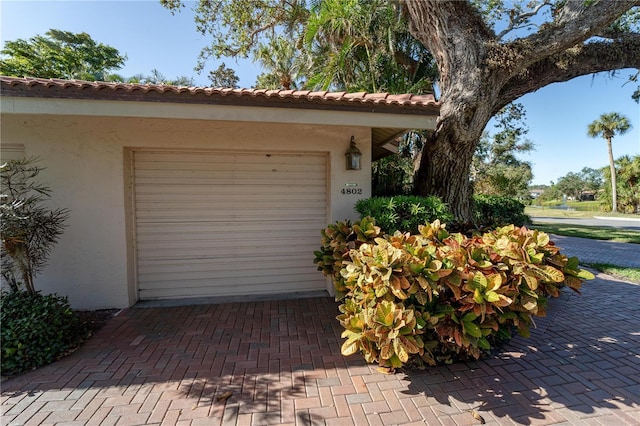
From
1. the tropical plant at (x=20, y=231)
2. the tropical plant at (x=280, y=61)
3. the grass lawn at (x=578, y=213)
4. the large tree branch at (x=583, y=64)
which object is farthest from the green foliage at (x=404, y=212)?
the grass lawn at (x=578, y=213)

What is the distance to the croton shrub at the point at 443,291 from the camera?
2.81m

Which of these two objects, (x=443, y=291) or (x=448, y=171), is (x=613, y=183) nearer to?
(x=448, y=171)

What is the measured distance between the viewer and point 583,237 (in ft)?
Result: 49.1

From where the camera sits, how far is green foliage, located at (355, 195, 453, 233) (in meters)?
4.61

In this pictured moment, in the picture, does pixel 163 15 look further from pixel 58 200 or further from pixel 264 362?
pixel 264 362

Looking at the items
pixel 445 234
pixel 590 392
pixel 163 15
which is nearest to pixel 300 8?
pixel 163 15

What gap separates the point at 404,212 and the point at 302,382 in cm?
292

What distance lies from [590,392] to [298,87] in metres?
13.2

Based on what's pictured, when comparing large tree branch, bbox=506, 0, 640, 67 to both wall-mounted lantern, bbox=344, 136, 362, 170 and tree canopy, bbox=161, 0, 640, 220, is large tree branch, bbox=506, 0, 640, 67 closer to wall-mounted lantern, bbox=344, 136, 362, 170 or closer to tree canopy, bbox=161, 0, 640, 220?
tree canopy, bbox=161, 0, 640, 220

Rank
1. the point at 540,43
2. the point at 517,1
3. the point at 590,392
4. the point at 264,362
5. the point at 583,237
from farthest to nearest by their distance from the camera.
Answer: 1. the point at 583,237
2. the point at 517,1
3. the point at 540,43
4. the point at 264,362
5. the point at 590,392

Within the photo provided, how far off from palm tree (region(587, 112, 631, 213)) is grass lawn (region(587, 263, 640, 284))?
1377 inches

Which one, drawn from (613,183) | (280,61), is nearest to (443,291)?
(280,61)

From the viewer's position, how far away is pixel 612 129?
113ft

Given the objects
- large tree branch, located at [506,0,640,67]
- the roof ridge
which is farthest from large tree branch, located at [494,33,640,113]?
the roof ridge
